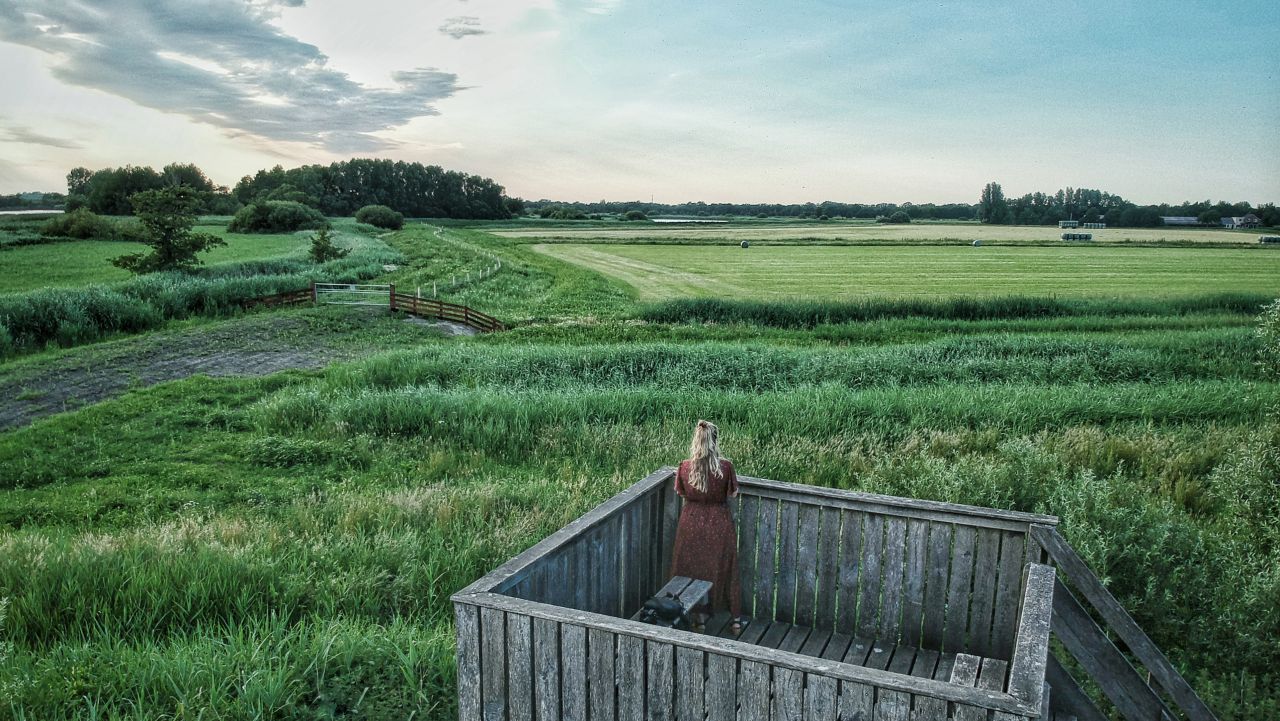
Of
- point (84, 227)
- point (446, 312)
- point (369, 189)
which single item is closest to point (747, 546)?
point (446, 312)

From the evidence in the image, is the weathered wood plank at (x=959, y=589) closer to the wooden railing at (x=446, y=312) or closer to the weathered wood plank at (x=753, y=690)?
the weathered wood plank at (x=753, y=690)

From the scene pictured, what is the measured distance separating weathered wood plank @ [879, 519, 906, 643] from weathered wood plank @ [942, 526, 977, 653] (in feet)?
1.03

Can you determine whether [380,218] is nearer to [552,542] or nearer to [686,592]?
[686,592]

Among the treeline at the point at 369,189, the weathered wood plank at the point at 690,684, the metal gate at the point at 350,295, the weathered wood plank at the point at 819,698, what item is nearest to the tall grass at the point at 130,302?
the metal gate at the point at 350,295

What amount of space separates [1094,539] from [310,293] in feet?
121

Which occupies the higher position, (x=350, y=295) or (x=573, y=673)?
(x=573, y=673)

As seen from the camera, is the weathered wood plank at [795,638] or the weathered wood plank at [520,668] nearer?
the weathered wood plank at [520,668]

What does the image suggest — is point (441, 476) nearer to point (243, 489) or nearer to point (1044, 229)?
point (243, 489)

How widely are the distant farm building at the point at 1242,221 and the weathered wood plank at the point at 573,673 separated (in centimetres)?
5997

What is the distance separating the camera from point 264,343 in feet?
94.2

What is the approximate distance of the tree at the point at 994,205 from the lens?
94.1 metres

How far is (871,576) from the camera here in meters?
5.83

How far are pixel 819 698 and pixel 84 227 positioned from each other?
6140 cm

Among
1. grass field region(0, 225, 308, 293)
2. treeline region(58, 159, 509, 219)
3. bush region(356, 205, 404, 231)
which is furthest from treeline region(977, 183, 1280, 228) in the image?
treeline region(58, 159, 509, 219)
